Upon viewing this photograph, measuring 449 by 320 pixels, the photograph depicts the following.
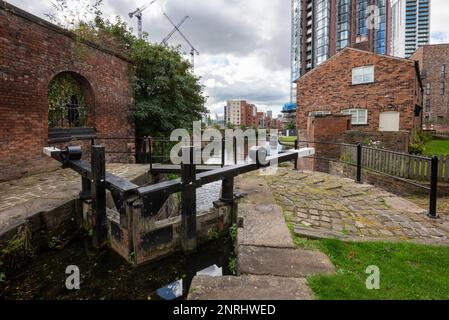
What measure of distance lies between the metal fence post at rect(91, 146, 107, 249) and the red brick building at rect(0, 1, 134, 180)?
3158 millimetres

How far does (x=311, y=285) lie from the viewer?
2.16 meters

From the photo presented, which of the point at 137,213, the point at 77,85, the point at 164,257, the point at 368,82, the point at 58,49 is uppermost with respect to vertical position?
the point at 368,82

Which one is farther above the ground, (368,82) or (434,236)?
(368,82)

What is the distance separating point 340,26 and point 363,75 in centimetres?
3974

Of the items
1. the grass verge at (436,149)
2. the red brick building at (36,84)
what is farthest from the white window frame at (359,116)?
the red brick building at (36,84)

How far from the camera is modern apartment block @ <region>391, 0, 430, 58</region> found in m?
84.7

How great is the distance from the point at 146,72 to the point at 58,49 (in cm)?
453

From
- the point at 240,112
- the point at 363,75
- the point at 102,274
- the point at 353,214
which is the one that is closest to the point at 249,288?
the point at 102,274

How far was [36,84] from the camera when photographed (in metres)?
6.26

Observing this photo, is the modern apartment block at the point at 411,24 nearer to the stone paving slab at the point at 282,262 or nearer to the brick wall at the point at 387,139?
the brick wall at the point at 387,139

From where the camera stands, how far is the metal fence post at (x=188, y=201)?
353 centimetres

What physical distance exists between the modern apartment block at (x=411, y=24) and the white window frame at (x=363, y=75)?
3512 inches
